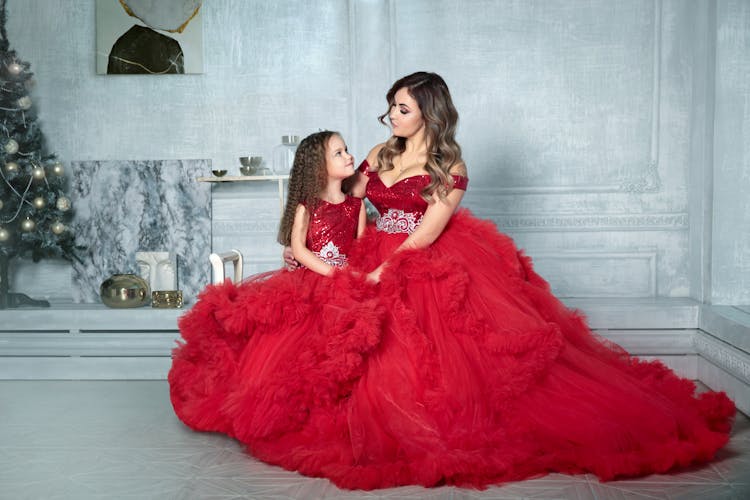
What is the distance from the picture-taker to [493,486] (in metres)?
2.62

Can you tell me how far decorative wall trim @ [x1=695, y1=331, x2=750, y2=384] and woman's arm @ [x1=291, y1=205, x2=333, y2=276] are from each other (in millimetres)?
2078

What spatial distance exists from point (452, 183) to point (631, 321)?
191 centimetres

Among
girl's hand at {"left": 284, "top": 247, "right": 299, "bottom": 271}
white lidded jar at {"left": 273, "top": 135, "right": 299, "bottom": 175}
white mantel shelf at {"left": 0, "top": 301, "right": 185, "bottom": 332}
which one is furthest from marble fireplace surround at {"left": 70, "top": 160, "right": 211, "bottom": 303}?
girl's hand at {"left": 284, "top": 247, "right": 299, "bottom": 271}

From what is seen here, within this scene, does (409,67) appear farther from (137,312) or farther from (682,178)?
(137,312)

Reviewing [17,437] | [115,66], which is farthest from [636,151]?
[17,437]

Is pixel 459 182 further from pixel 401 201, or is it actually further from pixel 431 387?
pixel 431 387

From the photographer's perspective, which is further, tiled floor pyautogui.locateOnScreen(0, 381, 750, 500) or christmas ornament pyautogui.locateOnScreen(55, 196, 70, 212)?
christmas ornament pyautogui.locateOnScreen(55, 196, 70, 212)

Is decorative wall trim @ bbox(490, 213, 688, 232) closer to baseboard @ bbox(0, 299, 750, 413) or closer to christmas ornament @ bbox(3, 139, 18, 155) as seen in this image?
baseboard @ bbox(0, 299, 750, 413)

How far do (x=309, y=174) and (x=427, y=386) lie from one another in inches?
44.2

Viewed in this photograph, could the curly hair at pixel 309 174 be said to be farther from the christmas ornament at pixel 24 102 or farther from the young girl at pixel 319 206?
the christmas ornament at pixel 24 102

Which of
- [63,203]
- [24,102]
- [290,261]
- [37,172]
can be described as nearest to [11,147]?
[37,172]

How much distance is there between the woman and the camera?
8.63 ft

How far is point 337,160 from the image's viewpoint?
3328 millimetres

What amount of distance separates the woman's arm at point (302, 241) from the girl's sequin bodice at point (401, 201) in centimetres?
32
